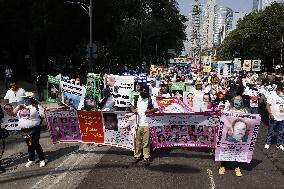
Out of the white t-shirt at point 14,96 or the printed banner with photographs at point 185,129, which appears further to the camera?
the white t-shirt at point 14,96

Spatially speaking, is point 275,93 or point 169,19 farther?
point 169,19

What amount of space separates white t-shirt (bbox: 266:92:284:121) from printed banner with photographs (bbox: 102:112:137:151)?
167 inches

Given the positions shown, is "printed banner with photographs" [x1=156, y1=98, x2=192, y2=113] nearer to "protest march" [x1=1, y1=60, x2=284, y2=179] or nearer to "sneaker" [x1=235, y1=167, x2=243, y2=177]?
"protest march" [x1=1, y1=60, x2=284, y2=179]

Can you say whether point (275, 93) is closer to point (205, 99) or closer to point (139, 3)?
point (205, 99)

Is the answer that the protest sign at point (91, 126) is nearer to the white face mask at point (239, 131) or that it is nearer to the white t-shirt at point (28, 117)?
the white t-shirt at point (28, 117)

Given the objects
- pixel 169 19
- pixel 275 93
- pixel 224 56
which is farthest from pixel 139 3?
pixel 275 93

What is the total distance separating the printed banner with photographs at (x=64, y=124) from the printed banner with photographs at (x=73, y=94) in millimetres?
4649

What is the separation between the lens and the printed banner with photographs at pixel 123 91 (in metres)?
19.3

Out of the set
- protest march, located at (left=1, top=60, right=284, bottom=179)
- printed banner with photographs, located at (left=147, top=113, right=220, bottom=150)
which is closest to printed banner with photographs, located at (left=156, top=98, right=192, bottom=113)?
protest march, located at (left=1, top=60, right=284, bottom=179)

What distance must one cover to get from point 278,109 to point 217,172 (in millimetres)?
3616

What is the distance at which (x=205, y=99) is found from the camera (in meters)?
13.1

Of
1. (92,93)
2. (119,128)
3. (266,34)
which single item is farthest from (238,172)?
(266,34)

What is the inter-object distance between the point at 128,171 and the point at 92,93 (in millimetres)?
12050

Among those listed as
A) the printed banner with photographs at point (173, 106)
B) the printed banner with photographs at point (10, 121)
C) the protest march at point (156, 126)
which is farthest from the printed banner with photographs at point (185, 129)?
the printed banner with photographs at point (10, 121)
